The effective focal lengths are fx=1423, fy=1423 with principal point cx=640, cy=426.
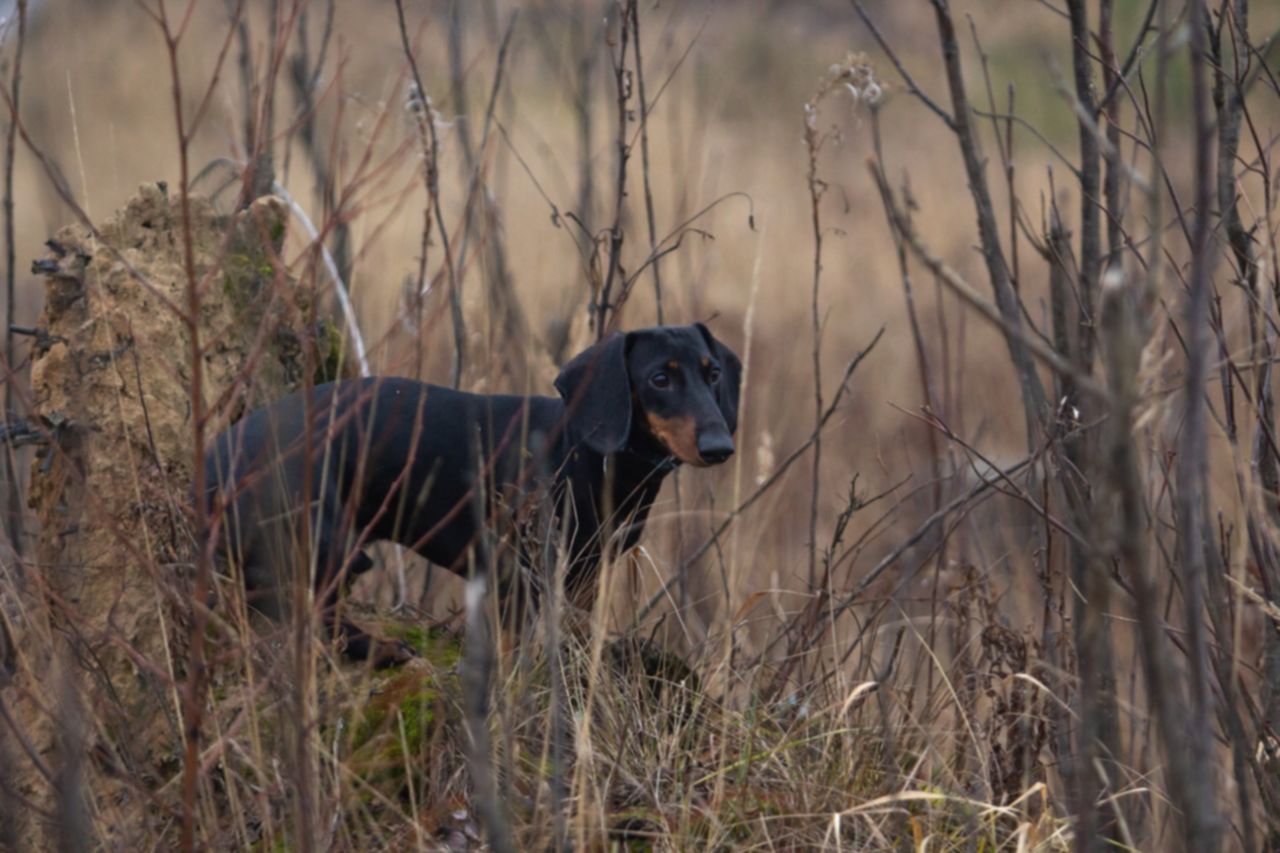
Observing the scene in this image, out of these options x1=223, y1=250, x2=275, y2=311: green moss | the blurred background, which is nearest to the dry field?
x1=223, y1=250, x2=275, y2=311: green moss

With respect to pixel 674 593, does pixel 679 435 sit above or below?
above

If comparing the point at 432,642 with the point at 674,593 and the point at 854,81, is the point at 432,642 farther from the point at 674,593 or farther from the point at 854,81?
the point at 854,81

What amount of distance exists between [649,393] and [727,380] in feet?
0.99

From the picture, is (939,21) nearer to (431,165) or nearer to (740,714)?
(740,714)

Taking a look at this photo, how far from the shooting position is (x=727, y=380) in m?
3.37

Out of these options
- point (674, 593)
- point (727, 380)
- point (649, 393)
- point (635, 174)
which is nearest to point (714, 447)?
point (649, 393)

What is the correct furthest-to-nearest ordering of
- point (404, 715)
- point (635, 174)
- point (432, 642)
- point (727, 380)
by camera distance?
point (635, 174) → point (727, 380) → point (432, 642) → point (404, 715)

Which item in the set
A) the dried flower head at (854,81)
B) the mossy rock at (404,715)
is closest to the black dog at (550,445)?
the mossy rock at (404,715)

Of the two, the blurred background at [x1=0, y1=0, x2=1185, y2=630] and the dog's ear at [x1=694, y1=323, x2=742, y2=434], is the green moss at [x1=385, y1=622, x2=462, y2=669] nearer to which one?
the blurred background at [x1=0, y1=0, x2=1185, y2=630]

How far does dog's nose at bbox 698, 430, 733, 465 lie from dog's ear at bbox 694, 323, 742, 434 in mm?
237

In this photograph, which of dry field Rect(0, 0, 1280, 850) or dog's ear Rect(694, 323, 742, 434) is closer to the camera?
dry field Rect(0, 0, 1280, 850)

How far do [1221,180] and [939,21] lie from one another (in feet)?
1.92

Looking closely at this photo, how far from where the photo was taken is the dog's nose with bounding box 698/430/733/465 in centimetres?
291

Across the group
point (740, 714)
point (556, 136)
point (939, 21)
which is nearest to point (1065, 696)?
point (740, 714)
